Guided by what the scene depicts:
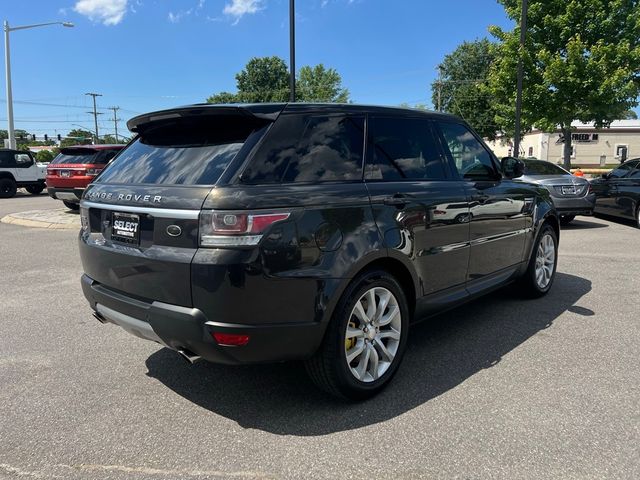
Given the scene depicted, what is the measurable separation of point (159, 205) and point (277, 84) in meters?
73.9

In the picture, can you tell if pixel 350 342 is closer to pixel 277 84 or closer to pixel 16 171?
pixel 16 171

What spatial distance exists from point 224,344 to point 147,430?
0.74 meters

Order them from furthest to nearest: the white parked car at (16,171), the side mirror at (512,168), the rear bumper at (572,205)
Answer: the white parked car at (16,171) → the rear bumper at (572,205) → the side mirror at (512,168)

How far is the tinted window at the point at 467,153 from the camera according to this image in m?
4.16

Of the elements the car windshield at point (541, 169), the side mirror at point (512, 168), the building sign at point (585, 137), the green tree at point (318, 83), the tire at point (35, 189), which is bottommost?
the tire at point (35, 189)

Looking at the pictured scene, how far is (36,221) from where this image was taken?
11.8 metres

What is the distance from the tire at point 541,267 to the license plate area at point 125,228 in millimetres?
3920

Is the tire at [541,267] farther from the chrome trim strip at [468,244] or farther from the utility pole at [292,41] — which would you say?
the utility pole at [292,41]

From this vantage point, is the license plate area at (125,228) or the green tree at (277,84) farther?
the green tree at (277,84)

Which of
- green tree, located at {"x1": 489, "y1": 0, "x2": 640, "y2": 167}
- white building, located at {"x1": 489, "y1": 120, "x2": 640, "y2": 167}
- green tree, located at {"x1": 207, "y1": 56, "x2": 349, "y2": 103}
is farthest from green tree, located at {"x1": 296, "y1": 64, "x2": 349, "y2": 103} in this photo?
green tree, located at {"x1": 489, "y1": 0, "x2": 640, "y2": 167}

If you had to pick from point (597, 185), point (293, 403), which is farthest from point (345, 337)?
point (597, 185)

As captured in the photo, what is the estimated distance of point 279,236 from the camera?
2.68m


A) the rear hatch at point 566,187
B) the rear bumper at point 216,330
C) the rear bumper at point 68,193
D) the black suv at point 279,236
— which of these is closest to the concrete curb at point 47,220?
the rear bumper at point 68,193

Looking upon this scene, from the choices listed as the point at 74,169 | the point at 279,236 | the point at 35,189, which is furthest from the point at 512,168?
the point at 35,189
